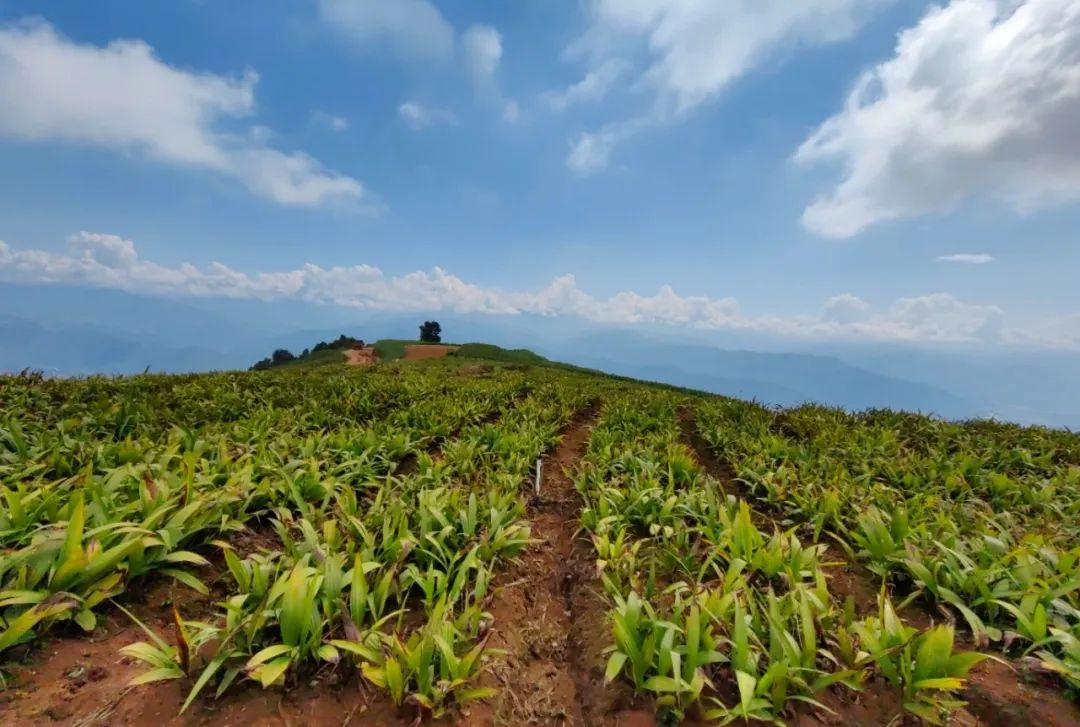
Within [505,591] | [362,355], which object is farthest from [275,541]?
[362,355]

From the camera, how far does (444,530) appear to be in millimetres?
3598

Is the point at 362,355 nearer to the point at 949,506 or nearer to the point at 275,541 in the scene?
the point at 275,541

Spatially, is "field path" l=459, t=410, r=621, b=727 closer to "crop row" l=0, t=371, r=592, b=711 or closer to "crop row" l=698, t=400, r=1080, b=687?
"crop row" l=0, t=371, r=592, b=711

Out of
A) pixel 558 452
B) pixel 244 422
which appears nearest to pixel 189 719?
Result: pixel 244 422

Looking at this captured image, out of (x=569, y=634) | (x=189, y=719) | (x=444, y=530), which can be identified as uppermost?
(x=444, y=530)

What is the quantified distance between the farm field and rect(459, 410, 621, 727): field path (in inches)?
0.7

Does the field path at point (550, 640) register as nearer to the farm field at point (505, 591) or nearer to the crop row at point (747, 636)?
the farm field at point (505, 591)

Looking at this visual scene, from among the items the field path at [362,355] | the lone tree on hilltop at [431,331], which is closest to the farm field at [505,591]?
the field path at [362,355]

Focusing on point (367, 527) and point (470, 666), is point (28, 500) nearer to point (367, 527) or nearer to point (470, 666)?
point (367, 527)

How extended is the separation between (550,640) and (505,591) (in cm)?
52

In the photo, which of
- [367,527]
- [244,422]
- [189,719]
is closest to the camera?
[189,719]

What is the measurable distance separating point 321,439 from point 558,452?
4.01 m

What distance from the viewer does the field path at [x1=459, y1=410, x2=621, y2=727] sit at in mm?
2541

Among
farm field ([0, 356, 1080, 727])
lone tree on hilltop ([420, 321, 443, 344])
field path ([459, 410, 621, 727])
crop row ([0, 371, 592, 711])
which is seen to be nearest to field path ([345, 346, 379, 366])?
lone tree on hilltop ([420, 321, 443, 344])
